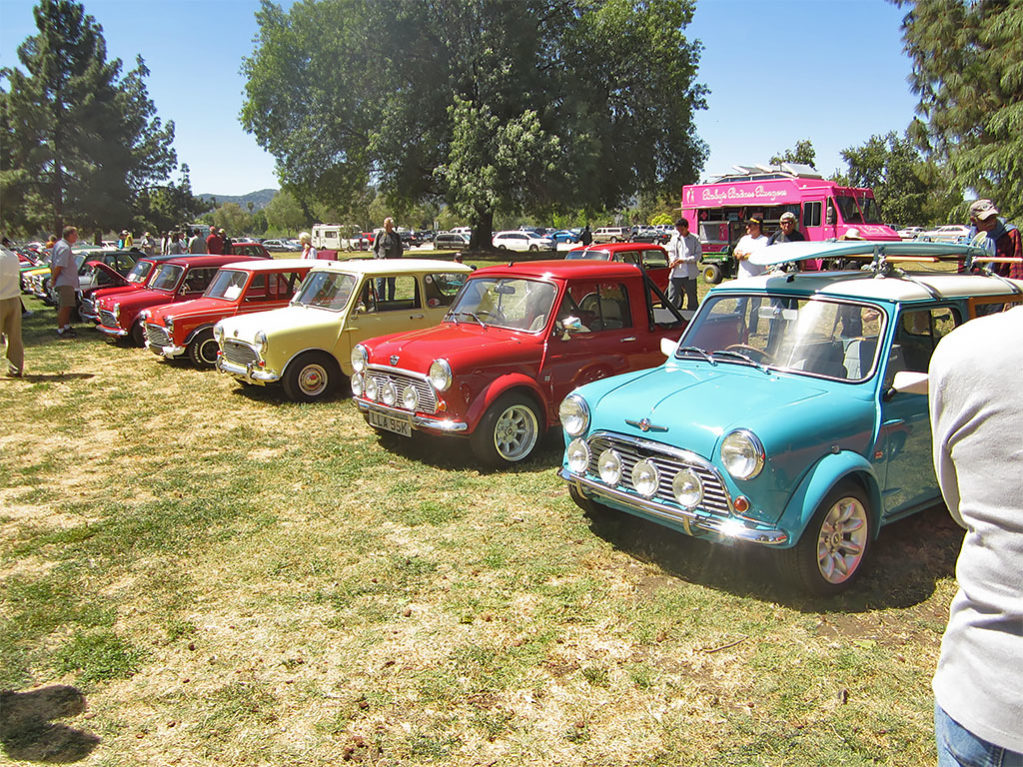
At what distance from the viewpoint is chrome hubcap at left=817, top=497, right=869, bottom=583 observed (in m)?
4.33

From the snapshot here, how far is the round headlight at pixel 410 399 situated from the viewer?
680 centimetres

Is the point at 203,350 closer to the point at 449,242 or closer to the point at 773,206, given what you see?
the point at 773,206

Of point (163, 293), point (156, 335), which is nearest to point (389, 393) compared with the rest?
point (156, 335)

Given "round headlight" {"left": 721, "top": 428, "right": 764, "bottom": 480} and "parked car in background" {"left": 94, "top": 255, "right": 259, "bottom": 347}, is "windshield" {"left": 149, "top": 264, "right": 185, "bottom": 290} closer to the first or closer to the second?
"parked car in background" {"left": 94, "top": 255, "right": 259, "bottom": 347}

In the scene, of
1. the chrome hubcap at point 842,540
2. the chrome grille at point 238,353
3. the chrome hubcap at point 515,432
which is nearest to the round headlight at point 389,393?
the chrome hubcap at point 515,432

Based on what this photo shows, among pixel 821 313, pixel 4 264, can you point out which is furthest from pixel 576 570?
pixel 4 264

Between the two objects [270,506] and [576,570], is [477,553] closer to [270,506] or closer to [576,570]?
[576,570]

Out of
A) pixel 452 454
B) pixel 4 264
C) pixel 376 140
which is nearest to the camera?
pixel 452 454

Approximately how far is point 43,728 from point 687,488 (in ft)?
11.2

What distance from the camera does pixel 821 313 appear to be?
506 cm

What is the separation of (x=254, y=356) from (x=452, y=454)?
11.1 feet

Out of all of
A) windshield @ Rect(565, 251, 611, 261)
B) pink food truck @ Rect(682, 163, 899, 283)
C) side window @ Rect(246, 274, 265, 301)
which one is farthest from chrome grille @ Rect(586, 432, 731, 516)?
pink food truck @ Rect(682, 163, 899, 283)

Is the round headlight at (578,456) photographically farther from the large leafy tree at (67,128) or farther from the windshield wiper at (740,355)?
the large leafy tree at (67,128)

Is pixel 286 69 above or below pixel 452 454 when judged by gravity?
above
